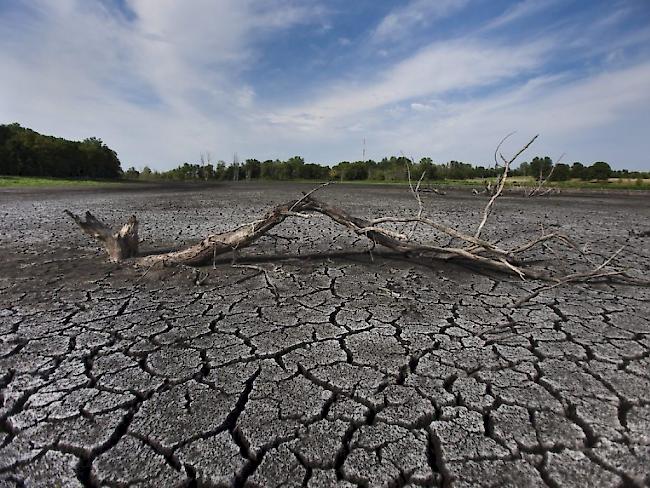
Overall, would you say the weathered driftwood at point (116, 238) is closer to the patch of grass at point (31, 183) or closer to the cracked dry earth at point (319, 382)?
the cracked dry earth at point (319, 382)

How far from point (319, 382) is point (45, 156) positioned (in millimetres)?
41609

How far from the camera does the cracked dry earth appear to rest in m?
1.53

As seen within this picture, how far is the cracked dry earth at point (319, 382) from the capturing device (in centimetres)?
153

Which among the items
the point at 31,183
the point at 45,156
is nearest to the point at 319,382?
the point at 31,183

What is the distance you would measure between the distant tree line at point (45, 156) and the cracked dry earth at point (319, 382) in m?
37.1

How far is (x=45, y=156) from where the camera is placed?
112 ft

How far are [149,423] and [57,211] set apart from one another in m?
10.5

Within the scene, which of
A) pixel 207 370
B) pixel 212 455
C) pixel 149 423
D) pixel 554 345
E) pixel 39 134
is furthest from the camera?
pixel 39 134

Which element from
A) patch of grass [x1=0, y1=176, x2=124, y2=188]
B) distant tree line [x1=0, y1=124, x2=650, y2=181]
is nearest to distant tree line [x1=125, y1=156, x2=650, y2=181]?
distant tree line [x1=0, y1=124, x2=650, y2=181]

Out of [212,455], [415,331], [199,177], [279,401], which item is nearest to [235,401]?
[279,401]

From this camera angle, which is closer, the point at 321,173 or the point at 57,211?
the point at 57,211

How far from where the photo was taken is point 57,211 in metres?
9.95

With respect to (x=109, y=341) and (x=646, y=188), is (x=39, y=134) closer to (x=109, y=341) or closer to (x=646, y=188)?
(x=109, y=341)

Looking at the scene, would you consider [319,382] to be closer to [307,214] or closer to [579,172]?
[307,214]
